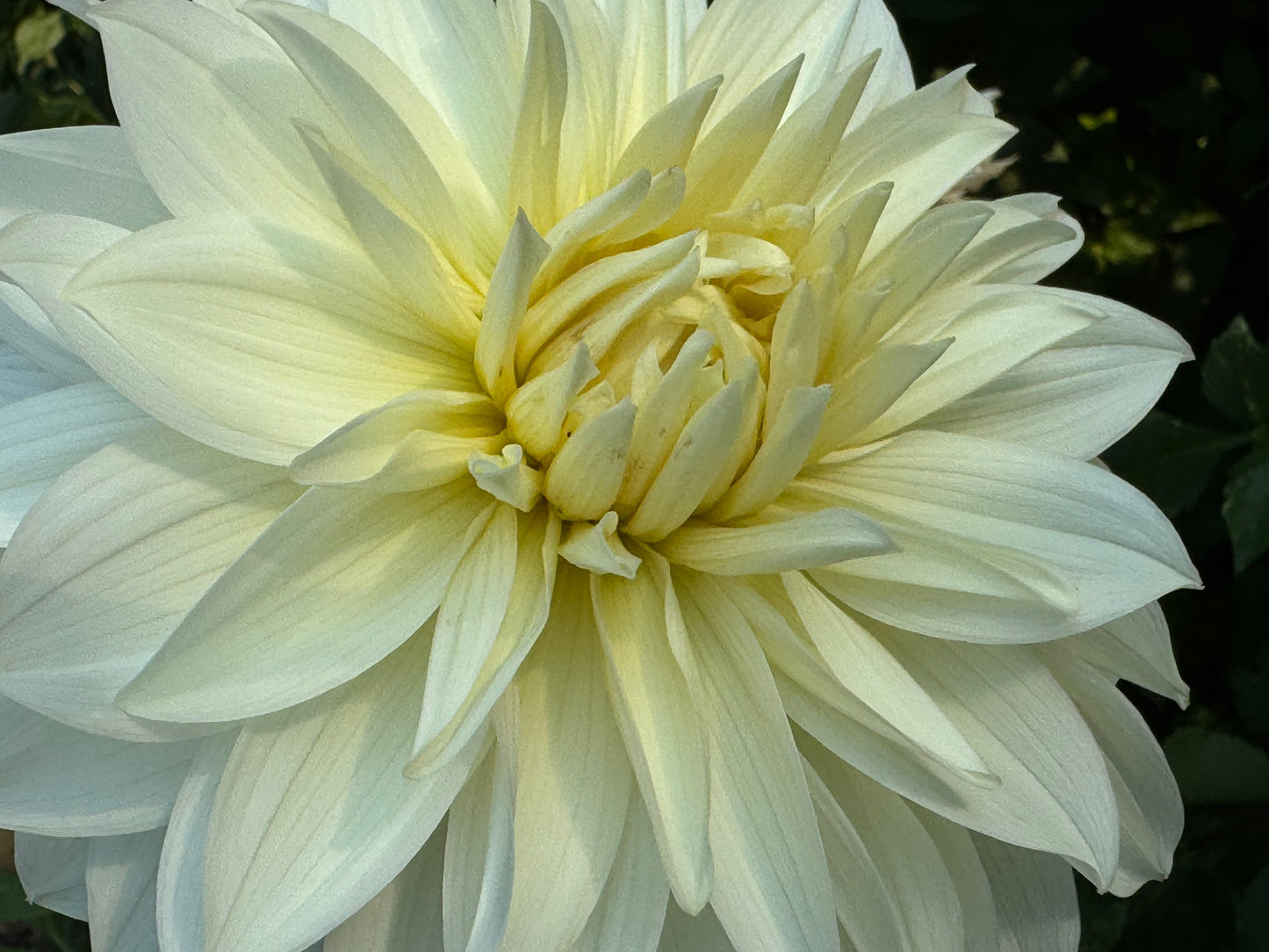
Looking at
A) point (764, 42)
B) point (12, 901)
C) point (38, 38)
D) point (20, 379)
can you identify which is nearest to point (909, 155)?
point (764, 42)

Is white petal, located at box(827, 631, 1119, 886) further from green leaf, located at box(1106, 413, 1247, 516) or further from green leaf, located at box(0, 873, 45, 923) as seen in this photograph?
green leaf, located at box(0, 873, 45, 923)

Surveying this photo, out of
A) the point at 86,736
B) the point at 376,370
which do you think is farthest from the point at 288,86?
the point at 86,736

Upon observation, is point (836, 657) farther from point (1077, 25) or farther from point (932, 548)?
point (1077, 25)

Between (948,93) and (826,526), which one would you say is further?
(948,93)

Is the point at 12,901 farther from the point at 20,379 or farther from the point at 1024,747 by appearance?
the point at 1024,747

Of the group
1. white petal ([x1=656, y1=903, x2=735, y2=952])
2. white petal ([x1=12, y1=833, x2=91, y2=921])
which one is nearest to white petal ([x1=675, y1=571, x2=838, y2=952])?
white petal ([x1=656, y1=903, x2=735, y2=952])

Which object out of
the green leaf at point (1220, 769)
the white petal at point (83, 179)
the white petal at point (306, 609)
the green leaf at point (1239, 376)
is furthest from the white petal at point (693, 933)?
the green leaf at point (1239, 376)
